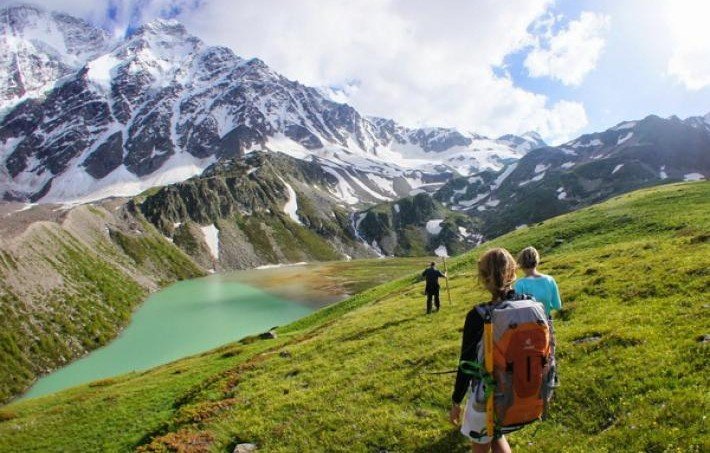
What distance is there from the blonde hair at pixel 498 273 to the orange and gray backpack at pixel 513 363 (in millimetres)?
360

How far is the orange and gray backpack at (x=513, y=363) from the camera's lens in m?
7.99

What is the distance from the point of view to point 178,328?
95.1 meters

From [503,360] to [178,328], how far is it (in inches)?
3820

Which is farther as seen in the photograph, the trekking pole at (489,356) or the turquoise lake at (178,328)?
the turquoise lake at (178,328)

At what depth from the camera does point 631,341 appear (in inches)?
617

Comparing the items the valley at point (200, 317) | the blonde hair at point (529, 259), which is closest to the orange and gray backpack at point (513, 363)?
the blonde hair at point (529, 259)

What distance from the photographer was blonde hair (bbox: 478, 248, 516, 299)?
8.58 metres

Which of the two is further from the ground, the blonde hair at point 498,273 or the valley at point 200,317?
the blonde hair at point 498,273

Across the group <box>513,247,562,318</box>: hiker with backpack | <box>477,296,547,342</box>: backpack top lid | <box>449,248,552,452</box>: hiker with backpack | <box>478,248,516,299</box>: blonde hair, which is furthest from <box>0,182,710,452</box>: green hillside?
<box>478,248,516,299</box>: blonde hair

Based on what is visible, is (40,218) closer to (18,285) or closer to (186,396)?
(18,285)

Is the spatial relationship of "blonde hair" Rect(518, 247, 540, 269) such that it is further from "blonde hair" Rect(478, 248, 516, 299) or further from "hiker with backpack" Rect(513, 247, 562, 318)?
"blonde hair" Rect(478, 248, 516, 299)

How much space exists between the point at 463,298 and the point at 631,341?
1946cm

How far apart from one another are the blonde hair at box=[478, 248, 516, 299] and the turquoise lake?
73.0 m

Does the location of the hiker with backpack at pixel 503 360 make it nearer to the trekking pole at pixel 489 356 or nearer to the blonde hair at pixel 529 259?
the trekking pole at pixel 489 356
